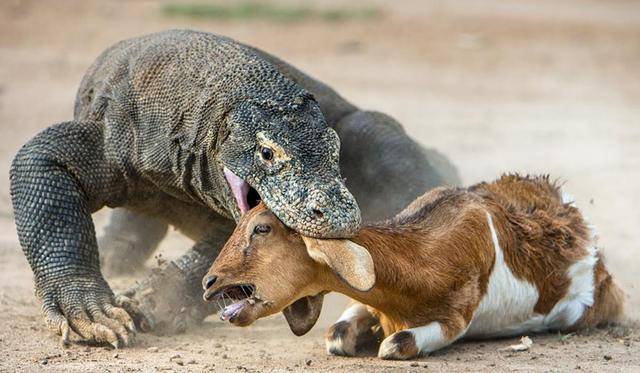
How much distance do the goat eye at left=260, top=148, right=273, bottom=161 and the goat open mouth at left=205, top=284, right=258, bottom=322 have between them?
92 centimetres

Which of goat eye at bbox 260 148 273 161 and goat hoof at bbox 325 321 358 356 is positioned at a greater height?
goat eye at bbox 260 148 273 161

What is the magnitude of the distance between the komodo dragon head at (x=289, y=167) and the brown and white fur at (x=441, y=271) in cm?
10

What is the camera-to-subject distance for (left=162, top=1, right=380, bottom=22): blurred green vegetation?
70.1ft

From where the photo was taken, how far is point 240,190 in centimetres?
726

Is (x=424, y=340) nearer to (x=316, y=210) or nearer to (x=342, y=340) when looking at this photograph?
(x=342, y=340)

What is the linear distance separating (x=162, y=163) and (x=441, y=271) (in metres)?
2.07

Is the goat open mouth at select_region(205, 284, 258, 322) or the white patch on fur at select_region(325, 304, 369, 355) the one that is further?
the white patch on fur at select_region(325, 304, 369, 355)

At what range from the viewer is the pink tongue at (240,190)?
7.24 meters

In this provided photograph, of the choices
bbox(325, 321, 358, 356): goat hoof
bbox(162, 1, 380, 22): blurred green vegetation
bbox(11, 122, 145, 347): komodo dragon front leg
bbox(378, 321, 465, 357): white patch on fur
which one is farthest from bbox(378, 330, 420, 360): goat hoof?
bbox(162, 1, 380, 22): blurred green vegetation

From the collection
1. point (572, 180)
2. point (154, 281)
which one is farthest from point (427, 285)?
Answer: point (572, 180)

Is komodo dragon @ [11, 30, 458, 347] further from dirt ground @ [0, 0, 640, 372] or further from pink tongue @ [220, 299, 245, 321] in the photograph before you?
pink tongue @ [220, 299, 245, 321]

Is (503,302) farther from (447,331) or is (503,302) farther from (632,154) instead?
(632,154)

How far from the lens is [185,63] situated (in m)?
8.30

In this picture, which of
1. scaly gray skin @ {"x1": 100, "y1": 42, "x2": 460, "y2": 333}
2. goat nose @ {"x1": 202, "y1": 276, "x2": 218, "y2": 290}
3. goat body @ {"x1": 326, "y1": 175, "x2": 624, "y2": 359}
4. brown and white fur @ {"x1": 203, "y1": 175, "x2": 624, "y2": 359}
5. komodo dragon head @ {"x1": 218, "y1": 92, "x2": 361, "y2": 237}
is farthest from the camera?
scaly gray skin @ {"x1": 100, "y1": 42, "x2": 460, "y2": 333}
